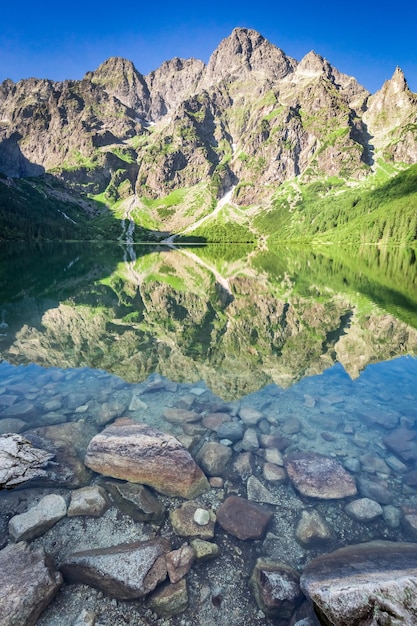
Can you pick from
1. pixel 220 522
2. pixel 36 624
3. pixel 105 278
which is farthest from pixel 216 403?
pixel 105 278

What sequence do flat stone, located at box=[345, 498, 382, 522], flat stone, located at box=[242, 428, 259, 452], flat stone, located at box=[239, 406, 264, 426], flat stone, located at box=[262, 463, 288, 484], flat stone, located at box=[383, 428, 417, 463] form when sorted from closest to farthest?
flat stone, located at box=[345, 498, 382, 522] < flat stone, located at box=[262, 463, 288, 484] < flat stone, located at box=[383, 428, 417, 463] < flat stone, located at box=[242, 428, 259, 452] < flat stone, located at box=[239, 406, 264, 426]

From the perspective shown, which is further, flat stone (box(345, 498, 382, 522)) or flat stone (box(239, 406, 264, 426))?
flat stone (box(239, 406, 264, 426))

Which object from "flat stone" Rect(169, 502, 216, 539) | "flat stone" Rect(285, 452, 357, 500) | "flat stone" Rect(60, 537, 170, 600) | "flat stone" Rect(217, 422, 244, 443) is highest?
"flat stone" Rect(60, 537, 170, 600)

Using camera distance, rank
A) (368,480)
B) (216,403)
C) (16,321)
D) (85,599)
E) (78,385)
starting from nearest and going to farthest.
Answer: (85,599), (368,480), (216,403), (78,385), (16,321)

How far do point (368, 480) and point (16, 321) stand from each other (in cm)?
2749

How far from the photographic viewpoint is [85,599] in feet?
22.0

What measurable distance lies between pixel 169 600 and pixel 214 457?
482 cm

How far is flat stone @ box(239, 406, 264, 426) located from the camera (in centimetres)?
1389

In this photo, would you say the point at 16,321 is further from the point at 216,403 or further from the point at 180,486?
the point at 180,486

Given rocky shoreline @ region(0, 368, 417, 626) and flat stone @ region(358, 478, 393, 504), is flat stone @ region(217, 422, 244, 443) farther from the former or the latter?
flat stone @ region(358, 478, 393, 504)

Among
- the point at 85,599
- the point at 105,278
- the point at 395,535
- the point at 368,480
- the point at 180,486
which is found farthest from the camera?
the point at 105,278

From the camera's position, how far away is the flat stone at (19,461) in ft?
30.5

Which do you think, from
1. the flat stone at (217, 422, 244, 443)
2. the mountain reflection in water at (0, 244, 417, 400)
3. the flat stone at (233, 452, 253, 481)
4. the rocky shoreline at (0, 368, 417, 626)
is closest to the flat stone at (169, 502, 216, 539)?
the rocky shoreline at (0, 368, 417, 626)

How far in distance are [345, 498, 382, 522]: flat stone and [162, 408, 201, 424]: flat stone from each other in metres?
6.84
